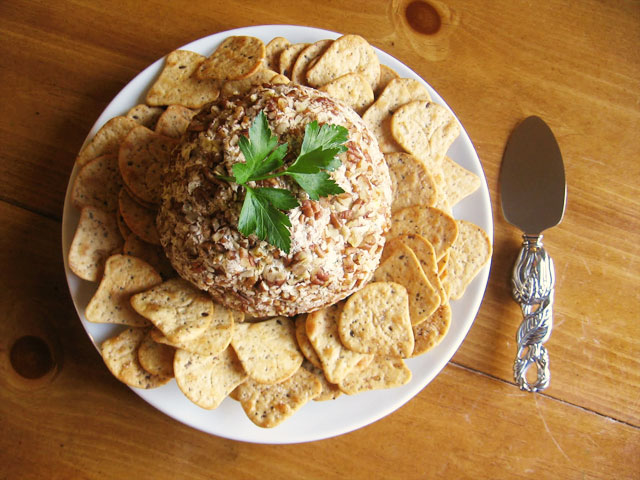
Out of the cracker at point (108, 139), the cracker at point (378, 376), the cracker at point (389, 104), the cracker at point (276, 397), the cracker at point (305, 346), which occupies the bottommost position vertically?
the cracker at point (276, 397)

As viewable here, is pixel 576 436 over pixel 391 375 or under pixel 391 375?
under

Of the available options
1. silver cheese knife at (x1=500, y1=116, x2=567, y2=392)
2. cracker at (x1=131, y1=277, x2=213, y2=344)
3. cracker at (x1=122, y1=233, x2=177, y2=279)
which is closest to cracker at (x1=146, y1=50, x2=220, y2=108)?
cracker at (x1=122, y1=233, x2=177, y2=279)

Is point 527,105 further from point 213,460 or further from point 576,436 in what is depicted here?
point 213,460

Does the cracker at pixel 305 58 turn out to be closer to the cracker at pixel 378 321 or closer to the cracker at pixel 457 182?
the cracker at pixel 457 182

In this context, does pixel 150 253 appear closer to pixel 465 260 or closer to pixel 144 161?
pixel 144 161

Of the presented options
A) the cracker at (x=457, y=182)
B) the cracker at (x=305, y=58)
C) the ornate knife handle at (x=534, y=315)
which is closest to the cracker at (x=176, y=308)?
the cracker at (x=305, y=58)

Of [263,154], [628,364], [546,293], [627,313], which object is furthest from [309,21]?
[628,364]
